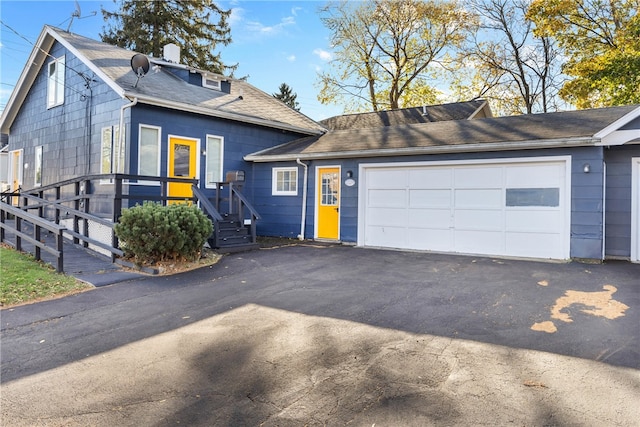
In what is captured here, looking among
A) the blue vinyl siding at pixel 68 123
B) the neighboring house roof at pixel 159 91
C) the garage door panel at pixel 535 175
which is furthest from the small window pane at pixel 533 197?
the blue vinyl siding at pixel 68 123

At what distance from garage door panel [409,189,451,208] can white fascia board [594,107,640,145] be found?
3064mm

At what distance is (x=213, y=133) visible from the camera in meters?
11.4

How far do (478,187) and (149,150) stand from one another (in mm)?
7814

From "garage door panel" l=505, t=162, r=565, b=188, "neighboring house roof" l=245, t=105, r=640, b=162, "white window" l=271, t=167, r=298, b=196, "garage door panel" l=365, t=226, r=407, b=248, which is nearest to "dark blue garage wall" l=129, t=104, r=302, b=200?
"neighboring house roof" l=245, t=105, r=640, b=162

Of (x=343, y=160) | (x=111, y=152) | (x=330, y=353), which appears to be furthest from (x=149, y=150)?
(x=330, y=353)

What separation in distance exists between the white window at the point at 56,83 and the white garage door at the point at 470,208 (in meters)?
9.53

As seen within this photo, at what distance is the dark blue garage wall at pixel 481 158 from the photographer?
780cm

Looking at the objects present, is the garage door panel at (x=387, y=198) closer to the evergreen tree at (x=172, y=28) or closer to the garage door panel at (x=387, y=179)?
the garage door panel at (x=387, y=179)

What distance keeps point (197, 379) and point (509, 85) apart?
81.8 feet

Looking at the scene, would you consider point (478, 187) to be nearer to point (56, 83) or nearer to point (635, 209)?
point (635, 209)

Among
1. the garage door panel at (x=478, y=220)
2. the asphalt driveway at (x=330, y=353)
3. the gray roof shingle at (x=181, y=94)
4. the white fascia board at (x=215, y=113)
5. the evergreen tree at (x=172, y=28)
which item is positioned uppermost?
the evergreen tree at (x=172, y=28)

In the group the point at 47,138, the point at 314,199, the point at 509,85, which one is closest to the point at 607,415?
the point at 314,199

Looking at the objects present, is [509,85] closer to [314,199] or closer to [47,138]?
[314,199]

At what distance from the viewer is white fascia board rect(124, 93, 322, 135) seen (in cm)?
956
